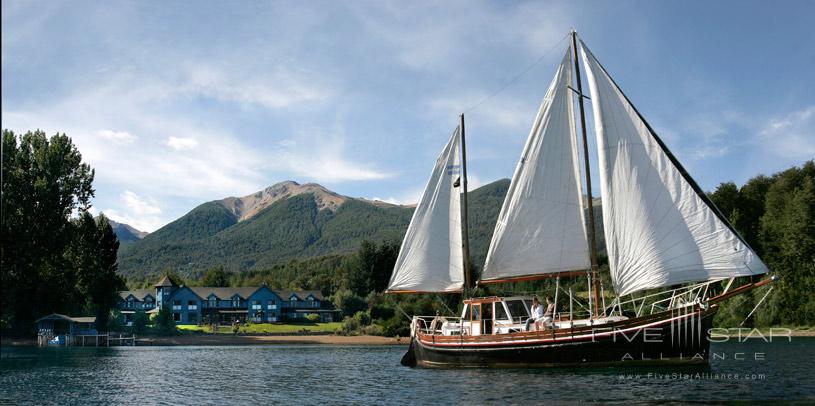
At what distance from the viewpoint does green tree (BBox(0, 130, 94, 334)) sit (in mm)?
70125

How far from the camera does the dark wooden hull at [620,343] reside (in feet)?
103

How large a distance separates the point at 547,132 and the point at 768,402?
17.2 meters

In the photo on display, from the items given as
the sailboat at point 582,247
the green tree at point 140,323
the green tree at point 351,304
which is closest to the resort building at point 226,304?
the green tree at point 351,304

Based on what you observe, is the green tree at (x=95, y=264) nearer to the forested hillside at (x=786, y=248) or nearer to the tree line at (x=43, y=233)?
the tree line at (x=43, y=233)

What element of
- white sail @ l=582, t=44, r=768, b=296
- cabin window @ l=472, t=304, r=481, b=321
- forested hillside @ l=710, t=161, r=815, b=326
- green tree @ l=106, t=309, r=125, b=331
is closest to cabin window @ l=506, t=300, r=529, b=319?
cabin window @ l=472, t=304, r=481, b=321

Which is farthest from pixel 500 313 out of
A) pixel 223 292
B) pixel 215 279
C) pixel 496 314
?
pixel 215 279

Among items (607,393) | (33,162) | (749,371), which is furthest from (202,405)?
(33,162)

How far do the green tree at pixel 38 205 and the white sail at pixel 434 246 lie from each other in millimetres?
47066

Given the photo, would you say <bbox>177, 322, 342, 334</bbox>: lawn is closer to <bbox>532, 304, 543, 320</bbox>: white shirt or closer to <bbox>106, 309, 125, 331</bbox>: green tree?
<bbox>106, 309, 125, 331</bbox>: green tree

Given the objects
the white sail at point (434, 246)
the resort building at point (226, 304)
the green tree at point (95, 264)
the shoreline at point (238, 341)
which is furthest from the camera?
the resort building at point (226, 304)

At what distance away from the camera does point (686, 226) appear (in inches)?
1209

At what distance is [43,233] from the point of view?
7275 cm

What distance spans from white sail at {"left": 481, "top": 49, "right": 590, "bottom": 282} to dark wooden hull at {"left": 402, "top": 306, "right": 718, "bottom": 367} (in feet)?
13.5

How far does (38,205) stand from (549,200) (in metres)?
60.6
